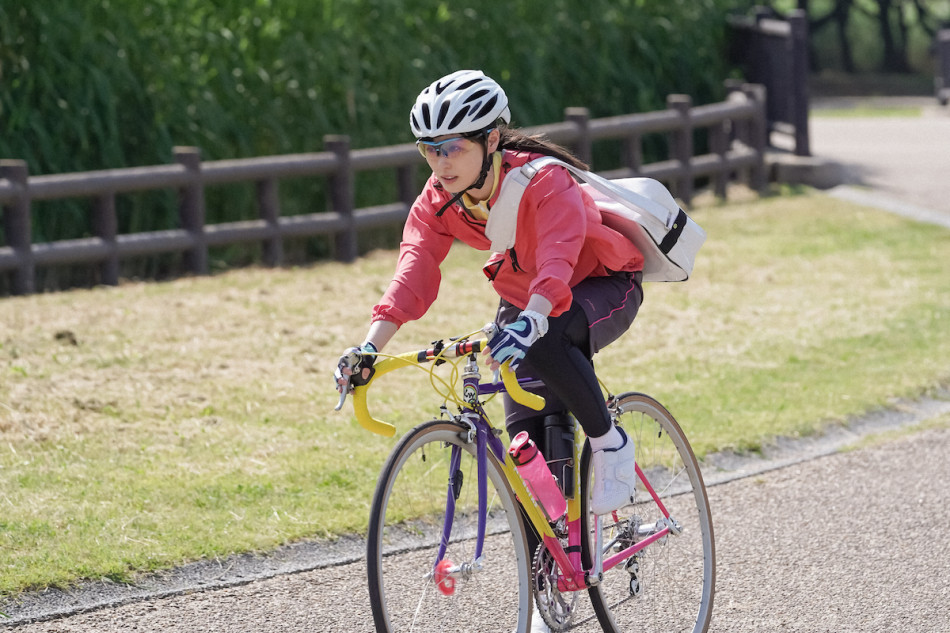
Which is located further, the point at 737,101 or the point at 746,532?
the point at 737,101

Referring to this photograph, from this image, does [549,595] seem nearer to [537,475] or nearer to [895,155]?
[537,475]

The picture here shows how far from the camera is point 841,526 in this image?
5531mm

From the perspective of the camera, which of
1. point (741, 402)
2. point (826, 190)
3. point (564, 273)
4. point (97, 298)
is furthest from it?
point (826, 190)

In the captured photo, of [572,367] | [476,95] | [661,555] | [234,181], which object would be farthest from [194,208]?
[572,367]

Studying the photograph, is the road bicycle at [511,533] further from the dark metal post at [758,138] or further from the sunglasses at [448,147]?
the dark metal post at [758,138]

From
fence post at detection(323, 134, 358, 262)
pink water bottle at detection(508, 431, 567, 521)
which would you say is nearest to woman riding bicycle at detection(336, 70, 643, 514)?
pink water bottle at detection(508, 431, 567, 521)

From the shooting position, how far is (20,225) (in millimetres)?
10438

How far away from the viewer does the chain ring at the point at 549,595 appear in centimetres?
401

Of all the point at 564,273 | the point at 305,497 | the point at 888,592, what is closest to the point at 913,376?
the point at 888,592

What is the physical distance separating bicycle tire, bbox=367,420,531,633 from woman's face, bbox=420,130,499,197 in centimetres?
72

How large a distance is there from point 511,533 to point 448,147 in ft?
3.97

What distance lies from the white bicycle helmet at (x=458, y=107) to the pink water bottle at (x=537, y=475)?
3.00ft

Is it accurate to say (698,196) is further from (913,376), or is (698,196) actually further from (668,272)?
(668,272)

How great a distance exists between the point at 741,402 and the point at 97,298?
5166 millimetres
